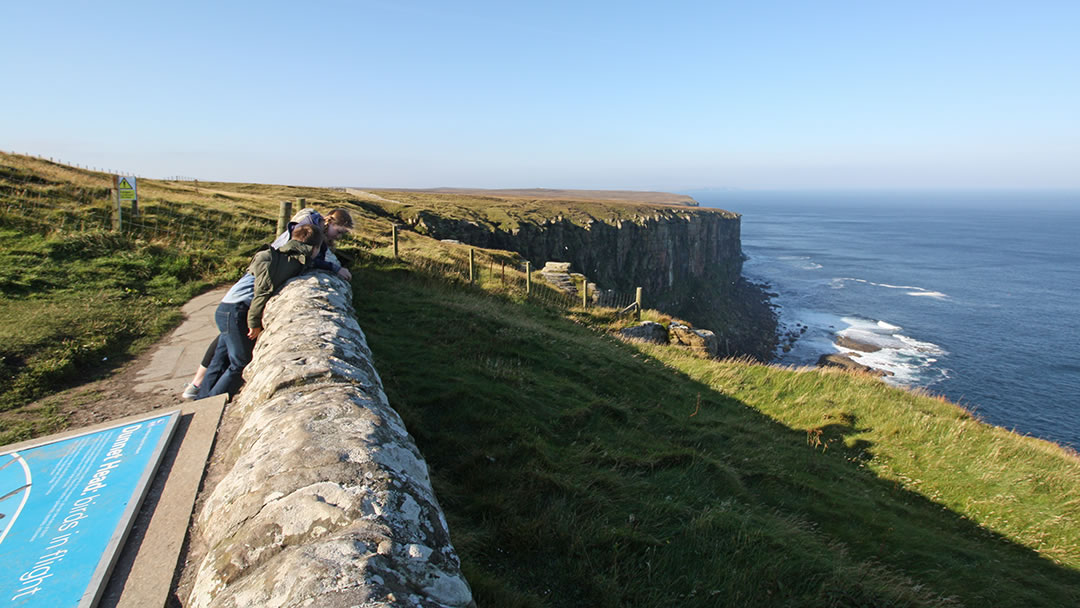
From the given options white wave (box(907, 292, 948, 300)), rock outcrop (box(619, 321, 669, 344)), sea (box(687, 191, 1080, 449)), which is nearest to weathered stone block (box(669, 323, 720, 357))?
rock outcrop (box(619, 321, 669, 344))

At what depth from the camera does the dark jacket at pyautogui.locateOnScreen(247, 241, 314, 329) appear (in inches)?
246

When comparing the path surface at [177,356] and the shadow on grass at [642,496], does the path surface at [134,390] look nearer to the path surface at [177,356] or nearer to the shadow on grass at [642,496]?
the path surface at [177,356]

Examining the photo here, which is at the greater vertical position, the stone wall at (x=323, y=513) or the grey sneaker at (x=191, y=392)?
the stone wall at (x=323, y=513)

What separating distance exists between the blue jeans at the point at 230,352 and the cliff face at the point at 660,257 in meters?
41.2

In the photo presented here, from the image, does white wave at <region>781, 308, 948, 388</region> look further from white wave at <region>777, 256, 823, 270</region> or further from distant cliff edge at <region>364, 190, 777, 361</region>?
white wave at <region>777, 256, 823, 270</region>

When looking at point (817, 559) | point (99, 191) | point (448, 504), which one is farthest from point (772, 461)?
point (99, 191)

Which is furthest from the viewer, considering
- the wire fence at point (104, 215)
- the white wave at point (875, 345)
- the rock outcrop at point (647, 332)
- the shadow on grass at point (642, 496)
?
the white wave at point (875, 345)

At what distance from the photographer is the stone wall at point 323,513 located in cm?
216

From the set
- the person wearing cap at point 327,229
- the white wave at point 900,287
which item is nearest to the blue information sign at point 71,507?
the person wearing cap at point 327,229

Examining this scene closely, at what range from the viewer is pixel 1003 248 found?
5502 inches

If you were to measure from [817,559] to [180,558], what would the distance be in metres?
5.59

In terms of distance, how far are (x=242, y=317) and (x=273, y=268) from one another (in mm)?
705

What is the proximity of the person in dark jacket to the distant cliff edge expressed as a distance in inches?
1612

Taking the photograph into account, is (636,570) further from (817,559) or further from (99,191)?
(99,191)
